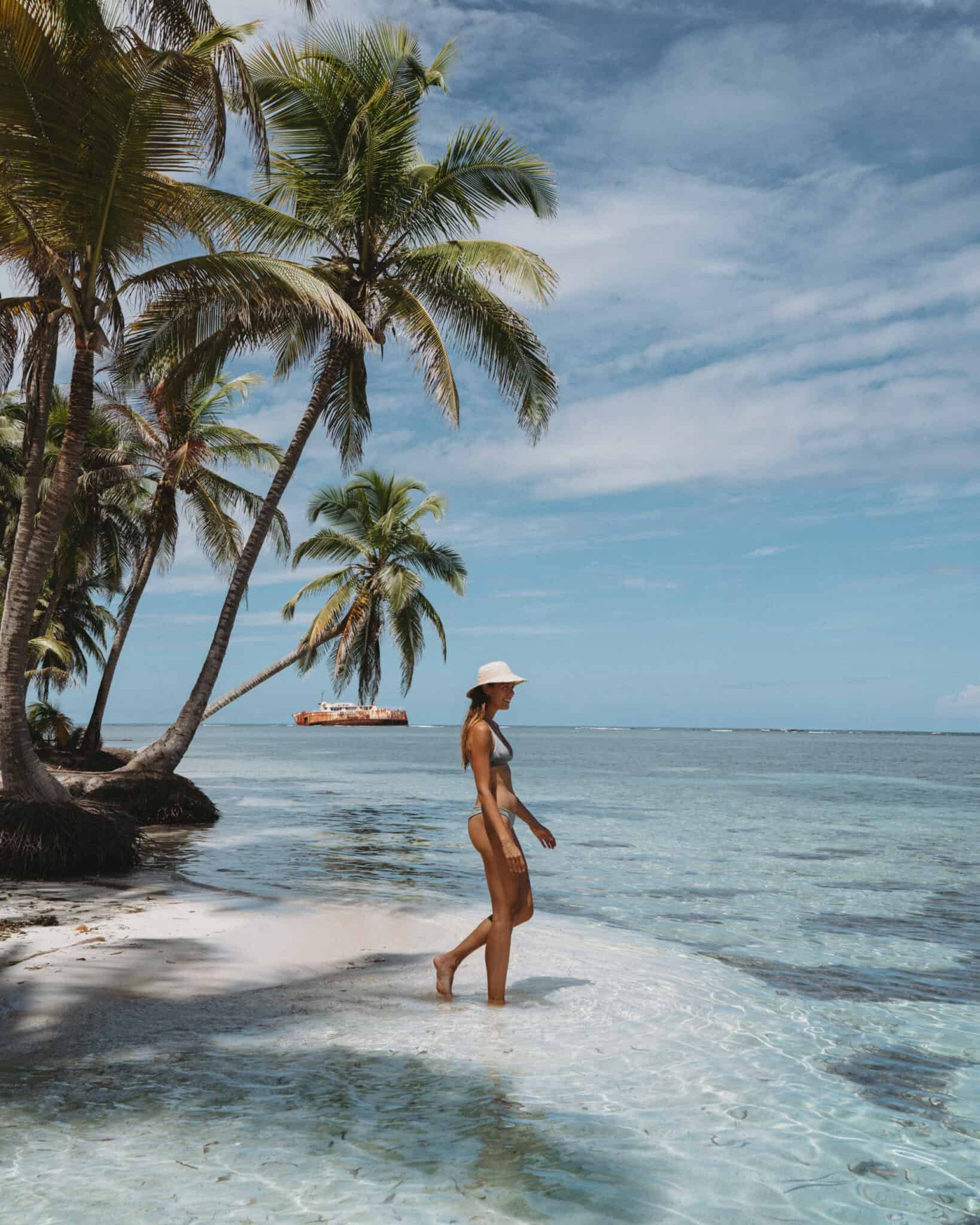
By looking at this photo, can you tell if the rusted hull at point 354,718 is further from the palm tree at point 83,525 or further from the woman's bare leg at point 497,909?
the woman's bare leg at point 497,909

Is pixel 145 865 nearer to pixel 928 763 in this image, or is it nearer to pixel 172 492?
pixel 172 492

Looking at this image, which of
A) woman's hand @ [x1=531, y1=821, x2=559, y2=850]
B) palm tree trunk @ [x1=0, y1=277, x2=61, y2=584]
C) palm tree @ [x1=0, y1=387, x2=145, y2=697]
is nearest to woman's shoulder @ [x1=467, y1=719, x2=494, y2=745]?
woman's hand @ [x1=531, y1=821, x2=559, y2=850]

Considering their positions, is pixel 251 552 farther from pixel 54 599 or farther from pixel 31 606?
pixel 54 599

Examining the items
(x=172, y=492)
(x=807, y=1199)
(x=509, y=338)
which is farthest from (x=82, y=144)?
(x=172, y=492)

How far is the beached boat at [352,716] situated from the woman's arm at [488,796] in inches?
4606

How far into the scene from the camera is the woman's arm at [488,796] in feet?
17.3

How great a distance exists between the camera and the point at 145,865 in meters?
11.6

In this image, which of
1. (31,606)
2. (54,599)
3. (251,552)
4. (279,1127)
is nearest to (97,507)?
(54,599)

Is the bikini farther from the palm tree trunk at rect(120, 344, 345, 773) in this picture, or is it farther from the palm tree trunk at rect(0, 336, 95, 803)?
the palm tree trunk at rect(120, 344, 345, 773)

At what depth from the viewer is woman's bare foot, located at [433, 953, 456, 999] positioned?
19.5 ft

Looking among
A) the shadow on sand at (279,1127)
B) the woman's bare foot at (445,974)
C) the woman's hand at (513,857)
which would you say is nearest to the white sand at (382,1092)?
the shadow on sand at (279,1127)

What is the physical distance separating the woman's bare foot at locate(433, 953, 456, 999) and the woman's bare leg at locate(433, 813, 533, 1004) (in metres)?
0.02

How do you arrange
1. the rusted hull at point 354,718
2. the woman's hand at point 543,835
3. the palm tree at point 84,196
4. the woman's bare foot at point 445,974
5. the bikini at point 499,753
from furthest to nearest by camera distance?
1. the rusted hull at point 354,718
2. the palm tree at point 84,196
3. the woman's bare foot at point 445,974
4. the woman's hand at point 543,835
5. the bikini at point 499,753

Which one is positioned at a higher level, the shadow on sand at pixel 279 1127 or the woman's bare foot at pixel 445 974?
the woman's bare foot at pixel 445 974
